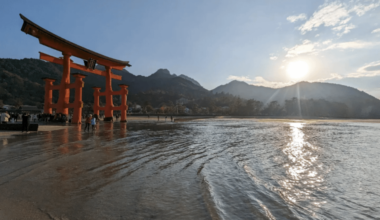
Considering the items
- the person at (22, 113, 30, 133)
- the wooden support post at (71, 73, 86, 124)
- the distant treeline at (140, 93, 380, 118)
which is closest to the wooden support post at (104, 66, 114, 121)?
the wooden support post at (71, 73, 86, 124)

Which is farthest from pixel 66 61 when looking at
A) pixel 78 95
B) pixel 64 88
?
pixel 78 95

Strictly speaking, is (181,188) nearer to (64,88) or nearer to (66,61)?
(64,88)

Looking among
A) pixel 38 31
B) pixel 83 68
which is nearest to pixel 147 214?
pixel 38 31

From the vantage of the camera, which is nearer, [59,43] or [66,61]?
[59,43]

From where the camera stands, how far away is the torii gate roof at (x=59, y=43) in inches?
755

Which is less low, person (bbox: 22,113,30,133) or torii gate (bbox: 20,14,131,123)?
torii gate (bbox: 20,14,131,123)

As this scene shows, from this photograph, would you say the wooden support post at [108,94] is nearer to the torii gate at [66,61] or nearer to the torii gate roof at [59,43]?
the torii gate at [66,61]

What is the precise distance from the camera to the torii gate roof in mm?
19188

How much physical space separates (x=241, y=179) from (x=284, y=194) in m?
1.18

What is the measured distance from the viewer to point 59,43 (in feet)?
73.6

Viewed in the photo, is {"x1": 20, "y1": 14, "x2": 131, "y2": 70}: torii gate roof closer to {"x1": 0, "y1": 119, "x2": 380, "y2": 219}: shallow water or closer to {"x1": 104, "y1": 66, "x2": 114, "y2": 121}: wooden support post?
{"x1": 104, "y1": 66, "x2": 114, "y2": 121}: wooden support post

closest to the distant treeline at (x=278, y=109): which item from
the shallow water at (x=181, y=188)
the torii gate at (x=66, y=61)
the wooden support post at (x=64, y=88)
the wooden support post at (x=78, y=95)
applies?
the torii gate at (x=66, y=61)

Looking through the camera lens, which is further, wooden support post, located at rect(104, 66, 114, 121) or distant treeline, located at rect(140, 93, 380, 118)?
distant treeline, located at rect(140, 93, 380, 118)

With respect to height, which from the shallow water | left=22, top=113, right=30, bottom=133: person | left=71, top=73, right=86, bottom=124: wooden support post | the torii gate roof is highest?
the torii gate roof
